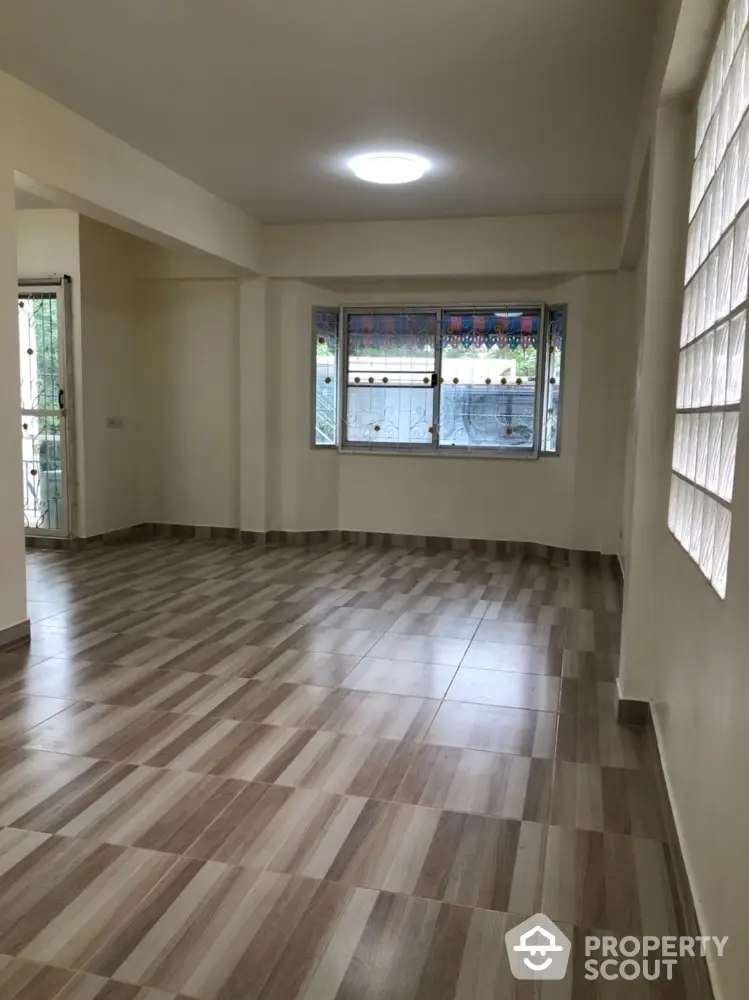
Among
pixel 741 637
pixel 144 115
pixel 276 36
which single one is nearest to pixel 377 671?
pixel 741 637

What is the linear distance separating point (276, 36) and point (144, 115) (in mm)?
1232

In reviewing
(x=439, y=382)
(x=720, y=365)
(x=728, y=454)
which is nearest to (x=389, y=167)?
(x=439, y=382)

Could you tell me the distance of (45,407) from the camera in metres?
6.55

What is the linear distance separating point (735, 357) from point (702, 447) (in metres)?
0.48

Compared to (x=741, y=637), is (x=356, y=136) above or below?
above

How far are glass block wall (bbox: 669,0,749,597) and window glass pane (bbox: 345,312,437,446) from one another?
432 centimetres

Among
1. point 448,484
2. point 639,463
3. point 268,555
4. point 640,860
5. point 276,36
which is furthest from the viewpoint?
point 448,484

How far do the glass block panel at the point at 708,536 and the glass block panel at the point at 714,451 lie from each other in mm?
47

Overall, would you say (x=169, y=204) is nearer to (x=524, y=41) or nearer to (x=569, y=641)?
(x=524, y=41)

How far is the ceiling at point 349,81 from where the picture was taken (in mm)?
3174

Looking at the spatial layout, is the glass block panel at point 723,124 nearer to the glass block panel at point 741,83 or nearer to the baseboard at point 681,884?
the glass block panel at point 741,83

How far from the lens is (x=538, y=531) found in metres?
6.84

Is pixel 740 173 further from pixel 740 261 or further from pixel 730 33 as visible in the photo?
pixel 730 33

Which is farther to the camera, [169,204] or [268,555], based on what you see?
[268,555]
